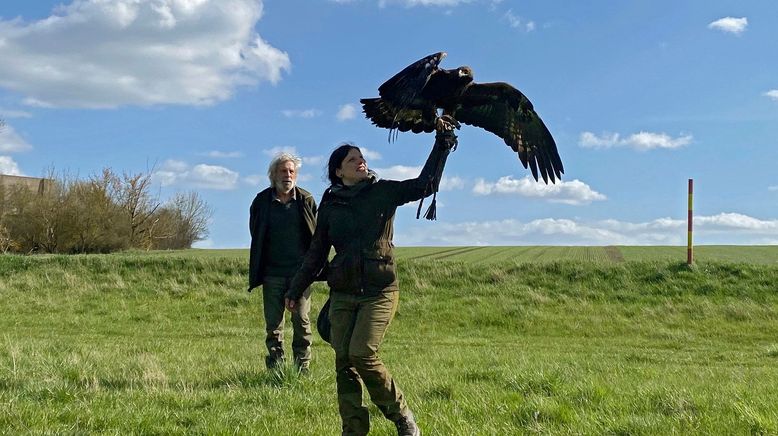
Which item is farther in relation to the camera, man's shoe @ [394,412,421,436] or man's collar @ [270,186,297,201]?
man's collar @ [270,186,297,201]

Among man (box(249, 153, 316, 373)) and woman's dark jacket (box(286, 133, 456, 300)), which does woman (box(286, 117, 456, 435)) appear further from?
man (box(249, 153, 316, 373))

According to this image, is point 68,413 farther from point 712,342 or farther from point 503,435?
point 712,342

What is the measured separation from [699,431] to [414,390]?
2328 millimetres

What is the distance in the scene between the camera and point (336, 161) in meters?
4.61

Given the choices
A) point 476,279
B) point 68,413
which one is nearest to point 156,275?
point 476,279

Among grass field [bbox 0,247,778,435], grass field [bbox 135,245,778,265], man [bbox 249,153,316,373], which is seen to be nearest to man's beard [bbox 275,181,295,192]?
man [bbox 249,153,316,373]

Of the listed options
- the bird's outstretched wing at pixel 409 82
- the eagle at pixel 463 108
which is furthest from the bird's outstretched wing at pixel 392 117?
the bird's outstretched wing at pixel 409 82

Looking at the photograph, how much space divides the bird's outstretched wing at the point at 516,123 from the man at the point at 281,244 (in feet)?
6.16

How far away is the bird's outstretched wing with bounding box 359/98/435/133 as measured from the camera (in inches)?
198

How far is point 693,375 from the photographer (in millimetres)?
7543

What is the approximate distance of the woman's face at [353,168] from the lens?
449cm

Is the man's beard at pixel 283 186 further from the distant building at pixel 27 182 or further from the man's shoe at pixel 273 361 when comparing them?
the distant building at pixel 27 182

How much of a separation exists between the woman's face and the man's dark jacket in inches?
92.1

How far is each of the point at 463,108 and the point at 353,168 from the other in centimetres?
167
